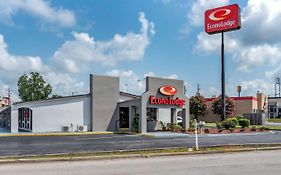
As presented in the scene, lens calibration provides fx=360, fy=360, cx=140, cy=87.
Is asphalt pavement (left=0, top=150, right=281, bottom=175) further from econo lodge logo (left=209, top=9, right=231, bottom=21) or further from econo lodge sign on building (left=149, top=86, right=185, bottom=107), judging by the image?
econo lodge logo (left=209, top=9, right=231, bottom=21)

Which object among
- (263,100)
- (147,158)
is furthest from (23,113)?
(263,100)

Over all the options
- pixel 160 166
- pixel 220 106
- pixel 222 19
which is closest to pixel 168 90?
pixel 222 19

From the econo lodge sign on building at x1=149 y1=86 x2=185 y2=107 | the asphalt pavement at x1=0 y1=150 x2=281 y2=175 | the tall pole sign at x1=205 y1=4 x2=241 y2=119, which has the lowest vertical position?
the asphalt pavement at x1=0 y1=150 x2=281 y2=175

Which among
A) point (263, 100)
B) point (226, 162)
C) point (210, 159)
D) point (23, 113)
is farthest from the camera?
point (263, 100)

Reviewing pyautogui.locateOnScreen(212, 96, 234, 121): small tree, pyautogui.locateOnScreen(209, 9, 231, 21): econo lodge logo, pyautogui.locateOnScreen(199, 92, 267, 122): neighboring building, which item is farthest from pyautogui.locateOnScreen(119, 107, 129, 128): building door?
pyautogui.locateOnScreen(199, 92, 267, 122): neighboring building

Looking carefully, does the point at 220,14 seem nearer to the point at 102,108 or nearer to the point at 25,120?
the point at 102,108

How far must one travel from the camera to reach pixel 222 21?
39781 mm

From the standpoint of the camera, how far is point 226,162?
504 inches

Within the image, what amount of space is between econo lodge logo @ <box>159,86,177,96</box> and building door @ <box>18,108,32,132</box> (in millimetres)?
12146

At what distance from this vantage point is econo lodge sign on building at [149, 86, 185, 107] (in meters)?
32.3

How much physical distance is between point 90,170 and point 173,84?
23655 millimetres

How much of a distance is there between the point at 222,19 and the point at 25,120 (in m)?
23.5

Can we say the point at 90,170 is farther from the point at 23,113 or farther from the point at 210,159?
the point at 23,113

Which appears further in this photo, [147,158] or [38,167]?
[147,158]
